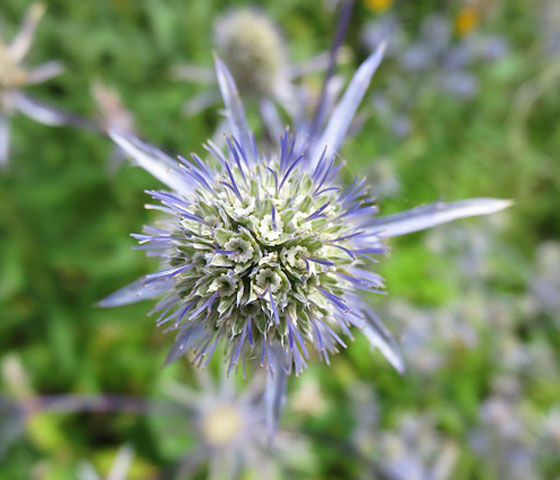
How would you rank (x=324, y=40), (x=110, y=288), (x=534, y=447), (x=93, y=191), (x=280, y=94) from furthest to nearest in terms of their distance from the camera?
(x=324, y=40) → (x=93, y=191) → (x=110, y=288) → (x=534, y=447) → (x=280, y=94)

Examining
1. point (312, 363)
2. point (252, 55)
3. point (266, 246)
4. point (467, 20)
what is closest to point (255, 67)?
point (252, 55)

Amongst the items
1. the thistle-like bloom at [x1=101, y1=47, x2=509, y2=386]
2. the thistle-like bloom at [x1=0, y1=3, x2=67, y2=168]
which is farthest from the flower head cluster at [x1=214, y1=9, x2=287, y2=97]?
the thistle-like bloom at [x1=101, y1=47, x2=509, y2=386]

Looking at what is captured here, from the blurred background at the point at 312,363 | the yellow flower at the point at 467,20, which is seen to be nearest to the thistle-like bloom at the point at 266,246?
the blurred background at the point at 312,363

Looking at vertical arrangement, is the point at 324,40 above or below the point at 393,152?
above

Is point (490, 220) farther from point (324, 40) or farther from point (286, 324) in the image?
point (286, 324)

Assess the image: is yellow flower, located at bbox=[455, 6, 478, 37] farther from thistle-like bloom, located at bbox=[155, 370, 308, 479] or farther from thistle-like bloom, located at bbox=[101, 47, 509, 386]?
thistle-like bloom, located at bbox=[155, 370, 308, 479]

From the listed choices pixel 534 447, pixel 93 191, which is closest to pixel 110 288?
pixel 93 191
